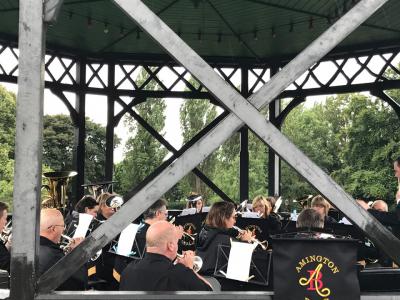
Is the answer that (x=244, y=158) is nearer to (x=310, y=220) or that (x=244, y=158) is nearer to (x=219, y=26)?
(x=219, y=26)

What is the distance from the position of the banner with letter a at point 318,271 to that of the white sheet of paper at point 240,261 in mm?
2542

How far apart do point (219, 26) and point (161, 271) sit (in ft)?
33.2

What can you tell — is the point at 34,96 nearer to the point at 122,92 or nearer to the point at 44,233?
the point at 44,233

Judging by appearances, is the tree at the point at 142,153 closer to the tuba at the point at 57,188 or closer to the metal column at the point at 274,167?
the metal column at the point at 274,167

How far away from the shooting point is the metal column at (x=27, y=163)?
2461mm

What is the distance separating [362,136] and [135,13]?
36250mm

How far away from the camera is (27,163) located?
246 centimetres

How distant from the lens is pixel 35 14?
8.26ft

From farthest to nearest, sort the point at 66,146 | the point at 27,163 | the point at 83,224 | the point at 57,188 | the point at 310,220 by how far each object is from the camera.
→ the point at 66,146, the point at 57,188, the point at 83,224, the point at 310,220, the point at 27,163

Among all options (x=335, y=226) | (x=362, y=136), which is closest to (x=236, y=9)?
(x=335, y=226)

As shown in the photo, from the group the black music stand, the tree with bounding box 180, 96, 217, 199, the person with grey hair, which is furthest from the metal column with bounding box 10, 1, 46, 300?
the tree with bounding box 180, 96, 217, 199

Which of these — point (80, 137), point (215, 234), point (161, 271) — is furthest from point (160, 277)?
point (80, 137)

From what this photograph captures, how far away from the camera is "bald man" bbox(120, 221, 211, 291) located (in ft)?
11.8

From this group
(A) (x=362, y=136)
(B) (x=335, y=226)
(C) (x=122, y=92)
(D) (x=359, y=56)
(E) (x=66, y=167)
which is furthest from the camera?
(E) (x=66, y=167)
